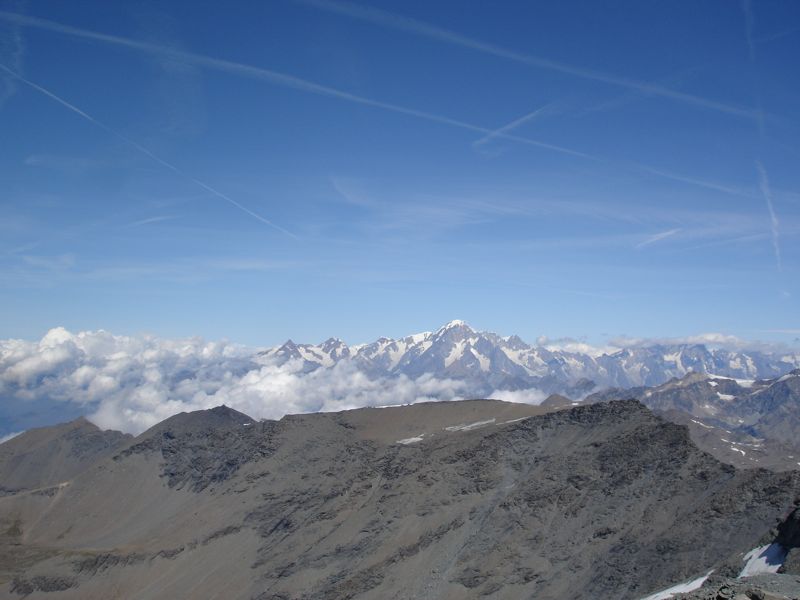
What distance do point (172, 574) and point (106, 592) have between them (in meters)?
19.7

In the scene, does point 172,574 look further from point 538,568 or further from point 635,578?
point 635,578

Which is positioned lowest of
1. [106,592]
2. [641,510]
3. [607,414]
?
[106,592]

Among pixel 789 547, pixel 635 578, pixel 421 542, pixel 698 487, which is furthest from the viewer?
pixel 421 542

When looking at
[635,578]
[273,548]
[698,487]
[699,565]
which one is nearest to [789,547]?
[699,565]

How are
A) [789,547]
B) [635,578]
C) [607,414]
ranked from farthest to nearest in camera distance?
[607,414], [635,578], [789,547]

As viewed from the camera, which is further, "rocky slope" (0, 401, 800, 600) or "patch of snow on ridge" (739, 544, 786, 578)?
"rocky slope" (0, 401, 800, 600)

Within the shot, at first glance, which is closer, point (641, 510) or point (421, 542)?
point (641, 510)

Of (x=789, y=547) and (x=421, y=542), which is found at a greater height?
(x=789, y=547)

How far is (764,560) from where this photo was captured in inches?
3238

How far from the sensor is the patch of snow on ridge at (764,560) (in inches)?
3098

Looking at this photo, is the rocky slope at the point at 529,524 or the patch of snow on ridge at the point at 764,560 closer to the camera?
the patch of snow on ridge at the point at 764,560

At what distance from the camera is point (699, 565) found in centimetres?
10725

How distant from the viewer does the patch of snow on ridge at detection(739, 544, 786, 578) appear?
7869 centimetres

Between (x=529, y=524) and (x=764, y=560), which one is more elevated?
(x=764, y=560)
